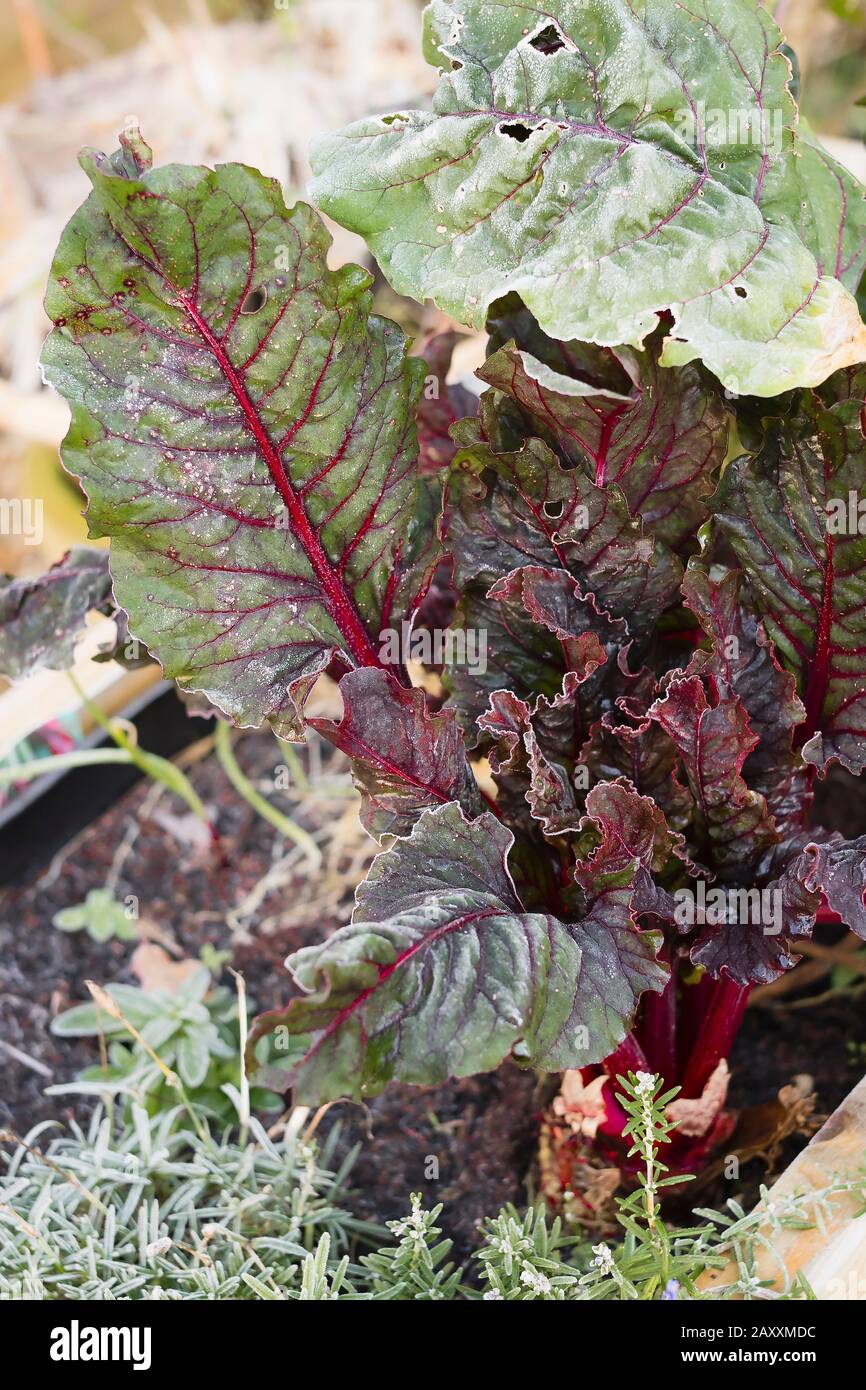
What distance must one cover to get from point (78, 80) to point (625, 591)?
248 centimetres

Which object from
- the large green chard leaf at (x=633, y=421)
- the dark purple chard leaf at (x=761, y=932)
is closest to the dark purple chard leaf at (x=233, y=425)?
the large green chard leaf at (x=633, y=421)

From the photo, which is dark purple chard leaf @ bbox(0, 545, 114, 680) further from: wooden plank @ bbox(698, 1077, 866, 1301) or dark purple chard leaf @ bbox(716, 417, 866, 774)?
wooden plank @ bbox(698, 1077, 866, 1301)

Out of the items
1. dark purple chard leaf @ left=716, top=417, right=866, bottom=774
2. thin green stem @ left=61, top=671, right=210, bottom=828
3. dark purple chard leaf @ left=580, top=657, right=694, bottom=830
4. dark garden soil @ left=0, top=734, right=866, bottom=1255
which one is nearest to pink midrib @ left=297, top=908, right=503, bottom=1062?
dark purple chard leaf @ left=580, top=657, right=694, bottom=830

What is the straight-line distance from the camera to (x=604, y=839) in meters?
0.85

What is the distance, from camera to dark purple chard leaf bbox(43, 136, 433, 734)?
32.5 inches

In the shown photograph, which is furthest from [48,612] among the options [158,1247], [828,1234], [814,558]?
[828,1234]

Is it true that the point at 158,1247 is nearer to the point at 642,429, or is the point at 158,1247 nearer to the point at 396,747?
the point at 396,747

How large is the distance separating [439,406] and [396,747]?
42 centimetres

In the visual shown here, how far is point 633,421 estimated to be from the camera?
922mm

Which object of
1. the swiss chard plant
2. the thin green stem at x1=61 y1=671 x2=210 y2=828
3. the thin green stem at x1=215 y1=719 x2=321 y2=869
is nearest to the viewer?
the swiss chard plant

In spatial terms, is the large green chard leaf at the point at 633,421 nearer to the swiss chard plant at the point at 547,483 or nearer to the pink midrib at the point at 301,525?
the swiss chard plant at the point at 547,483

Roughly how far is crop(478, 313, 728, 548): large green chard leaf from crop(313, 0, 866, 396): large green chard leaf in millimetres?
67

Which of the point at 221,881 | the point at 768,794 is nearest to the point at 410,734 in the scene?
the point at 768,794
